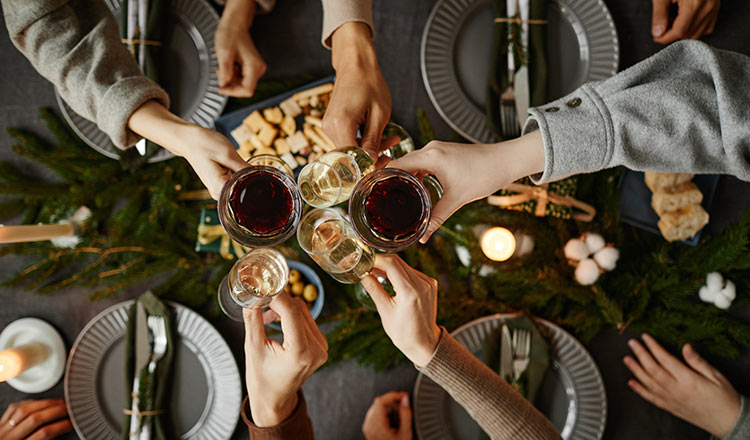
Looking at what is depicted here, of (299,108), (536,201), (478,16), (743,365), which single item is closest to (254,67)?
(299,108)

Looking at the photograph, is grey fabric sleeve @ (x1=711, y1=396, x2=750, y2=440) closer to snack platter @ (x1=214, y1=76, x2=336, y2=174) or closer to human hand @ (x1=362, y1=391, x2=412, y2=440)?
human hand @ (x1=362, y1=391, x2=412, y2=440)

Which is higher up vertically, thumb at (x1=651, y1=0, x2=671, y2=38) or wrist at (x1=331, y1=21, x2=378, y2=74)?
wrist at (x1=331, y1=21, x2=378, y2=74)

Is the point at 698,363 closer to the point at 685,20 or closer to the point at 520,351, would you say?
the point at 520,351

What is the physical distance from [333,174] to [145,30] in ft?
2.48

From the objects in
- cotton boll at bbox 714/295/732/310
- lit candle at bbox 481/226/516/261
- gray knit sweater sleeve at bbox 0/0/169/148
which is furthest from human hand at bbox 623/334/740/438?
gray knit sweater sleeve at bbox 0/0/169/148

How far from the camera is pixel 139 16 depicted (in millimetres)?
1145

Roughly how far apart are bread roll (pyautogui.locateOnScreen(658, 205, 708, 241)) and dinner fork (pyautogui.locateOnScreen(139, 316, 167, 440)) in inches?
53.4

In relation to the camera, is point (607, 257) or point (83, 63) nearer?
point (83, 63)

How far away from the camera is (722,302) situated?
1.12m

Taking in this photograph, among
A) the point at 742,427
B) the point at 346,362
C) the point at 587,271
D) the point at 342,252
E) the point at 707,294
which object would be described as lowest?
the point at 742,427

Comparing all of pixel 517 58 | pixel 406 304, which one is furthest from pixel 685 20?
pixel 406 304

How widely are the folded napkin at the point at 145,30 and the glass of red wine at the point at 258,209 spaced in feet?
1.85

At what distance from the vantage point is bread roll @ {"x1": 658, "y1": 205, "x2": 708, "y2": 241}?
1.09m

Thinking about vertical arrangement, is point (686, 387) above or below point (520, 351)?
below
